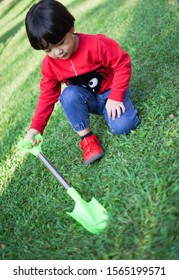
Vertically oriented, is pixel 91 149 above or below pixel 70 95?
below

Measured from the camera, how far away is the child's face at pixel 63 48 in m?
2.01

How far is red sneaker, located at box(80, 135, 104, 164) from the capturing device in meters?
2.29

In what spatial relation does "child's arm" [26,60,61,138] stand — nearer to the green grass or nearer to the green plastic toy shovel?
the green grass

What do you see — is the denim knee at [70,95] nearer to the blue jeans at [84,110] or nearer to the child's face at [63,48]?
the blue jeans at [84,110]

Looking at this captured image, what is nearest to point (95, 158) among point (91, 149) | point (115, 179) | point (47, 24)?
point (91, 149)

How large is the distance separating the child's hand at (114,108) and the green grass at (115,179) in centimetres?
18

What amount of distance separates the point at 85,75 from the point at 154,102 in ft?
1.76

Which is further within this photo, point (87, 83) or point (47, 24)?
point (87, 83)

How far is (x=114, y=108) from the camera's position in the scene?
7.39 ft

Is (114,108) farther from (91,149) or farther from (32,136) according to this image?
(32,136)

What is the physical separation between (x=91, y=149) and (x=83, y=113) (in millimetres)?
242

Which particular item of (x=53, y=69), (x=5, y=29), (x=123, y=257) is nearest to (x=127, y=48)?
(x=53, y=69)

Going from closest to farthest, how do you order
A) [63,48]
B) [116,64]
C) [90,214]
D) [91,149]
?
[90,214] < [63,48] < [116,64] < [91,149]
